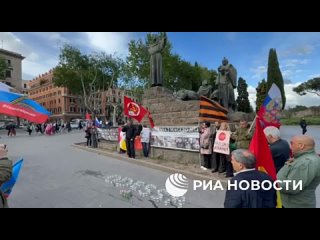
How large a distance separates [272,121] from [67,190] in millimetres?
4798

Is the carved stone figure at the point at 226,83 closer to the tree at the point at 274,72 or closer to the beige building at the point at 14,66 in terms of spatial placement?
the tree at the point at 274,72

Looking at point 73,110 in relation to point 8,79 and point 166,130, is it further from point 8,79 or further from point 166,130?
point 166,130

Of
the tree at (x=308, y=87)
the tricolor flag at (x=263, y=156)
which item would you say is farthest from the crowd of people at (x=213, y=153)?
the tree at (x=308, y=87)

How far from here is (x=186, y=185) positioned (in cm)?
567

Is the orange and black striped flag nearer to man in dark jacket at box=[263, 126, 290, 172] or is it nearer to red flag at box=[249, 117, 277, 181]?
man in dark jacket at box=[263, 126, 290, 172]

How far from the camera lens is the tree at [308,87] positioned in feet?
160

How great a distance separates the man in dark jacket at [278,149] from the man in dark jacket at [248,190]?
1.20 m

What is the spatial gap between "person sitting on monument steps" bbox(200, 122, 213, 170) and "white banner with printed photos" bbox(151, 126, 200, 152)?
0.53m

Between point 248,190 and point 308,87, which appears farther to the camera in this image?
point 308,87

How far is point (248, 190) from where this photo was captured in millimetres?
2100

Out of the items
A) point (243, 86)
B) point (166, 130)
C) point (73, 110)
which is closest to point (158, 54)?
point (166, 130)

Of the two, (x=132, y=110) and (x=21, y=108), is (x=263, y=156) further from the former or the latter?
(x=132, y=110)

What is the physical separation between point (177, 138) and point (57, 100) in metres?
72.8

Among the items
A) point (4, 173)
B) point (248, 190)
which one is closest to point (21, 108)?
point (4, 173)
